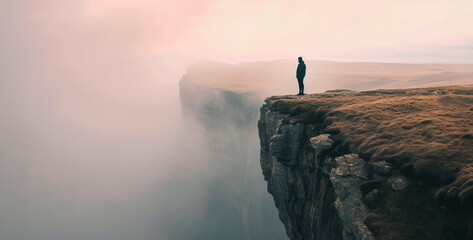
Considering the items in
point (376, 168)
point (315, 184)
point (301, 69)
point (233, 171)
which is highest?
point (301, 69)

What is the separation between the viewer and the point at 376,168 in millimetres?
19172

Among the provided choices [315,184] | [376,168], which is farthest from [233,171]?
[376,168]

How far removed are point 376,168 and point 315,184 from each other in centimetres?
885

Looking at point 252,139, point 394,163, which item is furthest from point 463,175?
point 252,139

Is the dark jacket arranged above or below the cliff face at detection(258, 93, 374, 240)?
above

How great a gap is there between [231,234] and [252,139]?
48.1 meters

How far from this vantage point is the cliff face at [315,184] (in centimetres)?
1862

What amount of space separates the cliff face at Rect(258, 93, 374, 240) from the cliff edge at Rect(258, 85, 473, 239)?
0.08 meters

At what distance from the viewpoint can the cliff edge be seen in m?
15.1

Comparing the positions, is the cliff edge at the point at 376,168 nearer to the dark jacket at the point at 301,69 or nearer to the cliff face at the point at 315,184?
the cliff face at the point at 315,184

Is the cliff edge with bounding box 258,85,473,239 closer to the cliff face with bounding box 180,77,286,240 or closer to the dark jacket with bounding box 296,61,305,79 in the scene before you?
the dark jacket with bounding box 296,61,305,79

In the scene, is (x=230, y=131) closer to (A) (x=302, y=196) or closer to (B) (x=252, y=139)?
(B) (x=252, y=139)

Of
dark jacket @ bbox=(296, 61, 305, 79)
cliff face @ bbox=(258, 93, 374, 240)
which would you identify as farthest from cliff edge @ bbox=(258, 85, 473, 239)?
dark jacket @ bbox=(296, 61, 305, 79)

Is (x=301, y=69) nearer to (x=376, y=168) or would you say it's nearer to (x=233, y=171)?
(x=376, y=168)
